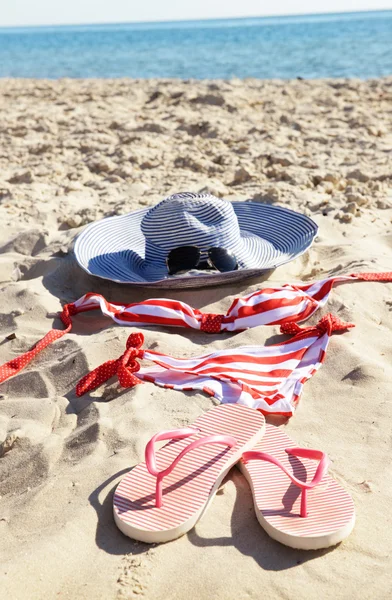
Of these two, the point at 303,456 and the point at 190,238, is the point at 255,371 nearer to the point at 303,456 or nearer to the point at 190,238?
the point at 303,456

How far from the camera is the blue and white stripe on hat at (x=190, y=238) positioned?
3.14 meters

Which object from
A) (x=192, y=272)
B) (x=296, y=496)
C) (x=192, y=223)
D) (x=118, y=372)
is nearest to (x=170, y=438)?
(x=296, y=496)

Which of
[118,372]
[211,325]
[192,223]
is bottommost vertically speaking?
[211,325]

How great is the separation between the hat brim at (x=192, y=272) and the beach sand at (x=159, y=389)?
0.10 metres

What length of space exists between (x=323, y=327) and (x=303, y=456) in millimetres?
825

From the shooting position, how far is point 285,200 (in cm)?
441

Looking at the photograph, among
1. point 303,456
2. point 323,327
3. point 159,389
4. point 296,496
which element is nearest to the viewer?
point 296,496

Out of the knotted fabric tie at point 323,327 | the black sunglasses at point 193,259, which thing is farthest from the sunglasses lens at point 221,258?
the knotted fabric tie at point 323,327

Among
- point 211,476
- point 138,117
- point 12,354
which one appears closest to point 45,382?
point 12,354

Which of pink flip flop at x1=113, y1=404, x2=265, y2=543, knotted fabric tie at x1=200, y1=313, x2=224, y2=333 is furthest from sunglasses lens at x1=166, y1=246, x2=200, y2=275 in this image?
pink flip flop at x1=113, y1=404, x2=265, y2=543

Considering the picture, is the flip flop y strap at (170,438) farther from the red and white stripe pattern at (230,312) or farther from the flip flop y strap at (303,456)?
the red and white stripe pattern at (230,312)

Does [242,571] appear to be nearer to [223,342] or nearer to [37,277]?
[223,342]

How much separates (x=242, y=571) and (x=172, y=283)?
1628 mm

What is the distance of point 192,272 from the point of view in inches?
123
